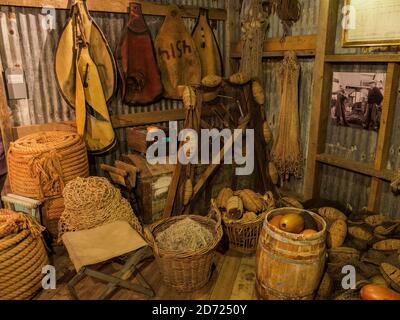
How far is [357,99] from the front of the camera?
3.64 metres

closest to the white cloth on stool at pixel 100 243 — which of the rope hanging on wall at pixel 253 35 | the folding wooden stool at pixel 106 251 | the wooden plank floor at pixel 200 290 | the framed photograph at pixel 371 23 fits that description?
the folding wooden stool at pixel 106 251

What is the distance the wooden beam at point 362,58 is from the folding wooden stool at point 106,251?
111 inches

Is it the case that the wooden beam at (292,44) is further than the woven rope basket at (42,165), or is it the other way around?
the wooden beam at (292,44)

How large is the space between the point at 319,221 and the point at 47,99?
3.20 meters

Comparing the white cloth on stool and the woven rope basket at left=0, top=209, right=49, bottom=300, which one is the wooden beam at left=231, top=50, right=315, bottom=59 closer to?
the white cloth on stool

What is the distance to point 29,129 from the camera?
3619mm

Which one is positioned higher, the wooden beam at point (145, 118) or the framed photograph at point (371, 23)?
the framed photograph at point (371, 23)

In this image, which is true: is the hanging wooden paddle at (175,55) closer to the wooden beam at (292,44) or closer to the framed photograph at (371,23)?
the wooden beam at (292,44)

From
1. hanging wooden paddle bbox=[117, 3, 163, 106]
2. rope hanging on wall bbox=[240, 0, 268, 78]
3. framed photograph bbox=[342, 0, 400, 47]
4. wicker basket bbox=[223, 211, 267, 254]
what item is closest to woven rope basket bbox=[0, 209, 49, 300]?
wicker basket bbox=[223, 211, 267, 254]

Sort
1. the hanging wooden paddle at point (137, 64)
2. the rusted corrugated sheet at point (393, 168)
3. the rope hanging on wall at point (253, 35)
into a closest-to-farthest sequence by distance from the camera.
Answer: the rusted corrugated sheet at point (393, 168) → the hanging wooden paddle at point (137, 64) → the rope hanging on wall at point (253, 35)

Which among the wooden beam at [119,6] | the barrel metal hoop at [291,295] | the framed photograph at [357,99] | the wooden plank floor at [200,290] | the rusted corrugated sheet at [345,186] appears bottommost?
the wooden plank floor at [200,290]

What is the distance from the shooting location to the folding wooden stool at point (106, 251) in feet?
8.13
